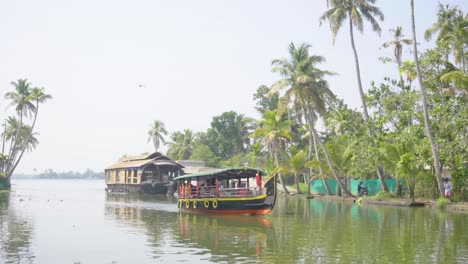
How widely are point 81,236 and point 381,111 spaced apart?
2454cm

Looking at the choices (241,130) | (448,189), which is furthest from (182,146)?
(448,189)

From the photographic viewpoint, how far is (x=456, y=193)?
31.9 metres

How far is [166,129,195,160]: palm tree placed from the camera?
86006 mm

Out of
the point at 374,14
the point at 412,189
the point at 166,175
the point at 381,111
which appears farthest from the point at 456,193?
the point at 166,175

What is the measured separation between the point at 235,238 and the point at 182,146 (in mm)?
69412

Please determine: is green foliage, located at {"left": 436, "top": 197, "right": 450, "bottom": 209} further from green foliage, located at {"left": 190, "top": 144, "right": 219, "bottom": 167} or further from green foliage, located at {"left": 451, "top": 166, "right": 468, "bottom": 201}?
green foliage, located at {"left": 190, "top": 144, "right": 219, "bottom": 167}

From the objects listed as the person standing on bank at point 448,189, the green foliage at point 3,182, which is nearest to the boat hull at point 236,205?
the person standing on bank at point 448,189

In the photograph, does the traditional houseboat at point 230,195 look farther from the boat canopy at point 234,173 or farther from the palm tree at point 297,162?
the palm tree at point 297,162

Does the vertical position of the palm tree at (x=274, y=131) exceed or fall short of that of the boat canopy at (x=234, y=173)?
it exceeds it

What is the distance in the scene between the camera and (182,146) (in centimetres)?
8681

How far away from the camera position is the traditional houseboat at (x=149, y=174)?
170ft

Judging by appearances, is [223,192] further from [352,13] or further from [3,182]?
[3,182]

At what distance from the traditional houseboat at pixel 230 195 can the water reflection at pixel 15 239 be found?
902 cm

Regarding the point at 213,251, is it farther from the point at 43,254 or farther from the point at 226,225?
the point at 226,225
